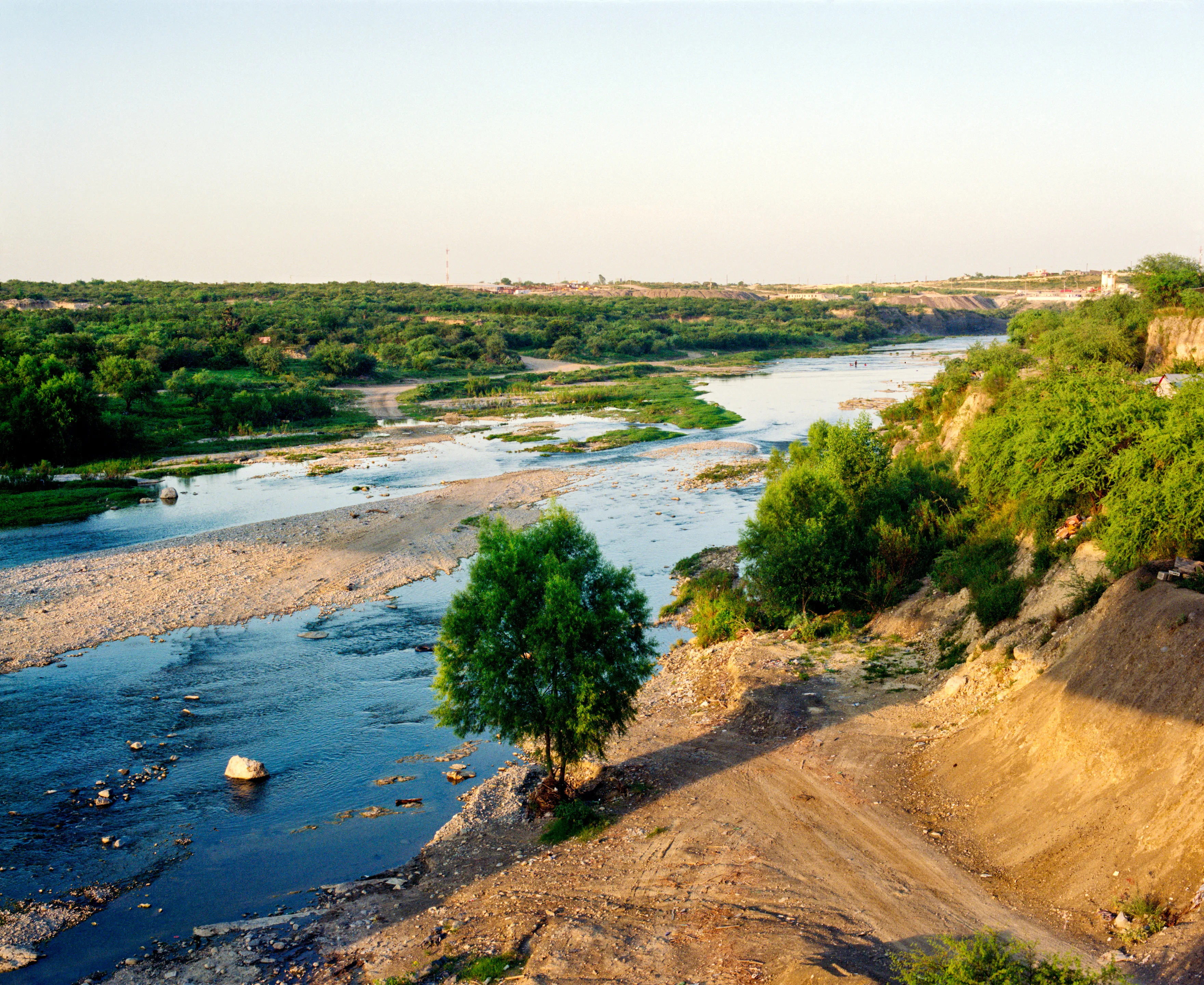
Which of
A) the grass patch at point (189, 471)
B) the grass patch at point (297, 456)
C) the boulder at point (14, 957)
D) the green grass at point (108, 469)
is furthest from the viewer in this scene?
the grass patch at point (297, 456)

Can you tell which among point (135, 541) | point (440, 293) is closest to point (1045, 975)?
point (135, 541)

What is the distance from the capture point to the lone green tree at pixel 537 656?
1653 centimetres

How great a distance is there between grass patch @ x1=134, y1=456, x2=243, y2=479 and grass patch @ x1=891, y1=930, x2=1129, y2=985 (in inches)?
1991

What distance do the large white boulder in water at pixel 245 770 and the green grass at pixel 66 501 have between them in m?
27.7

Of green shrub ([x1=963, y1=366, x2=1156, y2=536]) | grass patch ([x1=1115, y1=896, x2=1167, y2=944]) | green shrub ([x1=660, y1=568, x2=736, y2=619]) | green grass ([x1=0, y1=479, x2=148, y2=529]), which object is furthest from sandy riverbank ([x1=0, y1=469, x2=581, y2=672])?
grass patch ([x1=1115, y1=896, x2=1167, y2=944])

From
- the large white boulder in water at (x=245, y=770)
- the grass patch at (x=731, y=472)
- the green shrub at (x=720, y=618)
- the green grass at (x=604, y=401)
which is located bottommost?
the large white boulder in water at (x=245, y=770)

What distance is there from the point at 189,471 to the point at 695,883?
1856 inches

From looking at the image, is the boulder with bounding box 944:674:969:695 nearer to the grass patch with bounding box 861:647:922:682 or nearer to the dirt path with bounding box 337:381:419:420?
the grass patch with bounding box 861:647:922:682

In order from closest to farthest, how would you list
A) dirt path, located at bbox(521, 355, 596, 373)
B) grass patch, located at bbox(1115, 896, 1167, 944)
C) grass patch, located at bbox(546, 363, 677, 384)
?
1. grass patch, located at bbox(1115, 896, 1167, 944)
2. grass patch, located at bbox(546, 363, 677, 384)
3. dirt path, located at bbox(521, 355, 596, 373)

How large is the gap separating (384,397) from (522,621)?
2875 inches

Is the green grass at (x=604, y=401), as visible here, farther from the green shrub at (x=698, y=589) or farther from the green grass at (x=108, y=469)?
the green shrub at (x=698, y=589)

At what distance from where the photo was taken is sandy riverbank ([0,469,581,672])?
2802cm

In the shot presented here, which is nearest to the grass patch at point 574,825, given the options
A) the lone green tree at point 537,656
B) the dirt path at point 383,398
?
the lone green tree at point 537,656

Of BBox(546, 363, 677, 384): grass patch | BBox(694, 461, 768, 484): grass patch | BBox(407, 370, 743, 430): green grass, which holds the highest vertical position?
BBox(546, 363, 677, 384): grass patch
